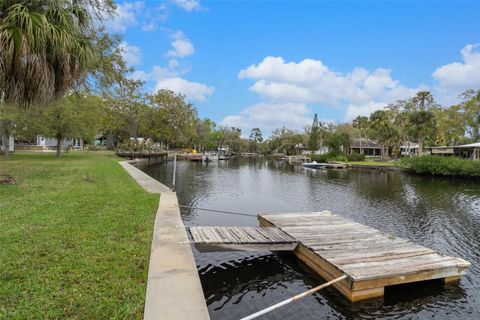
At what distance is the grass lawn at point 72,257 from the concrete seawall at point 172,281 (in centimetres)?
15

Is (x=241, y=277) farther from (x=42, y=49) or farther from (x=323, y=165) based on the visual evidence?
(x=323, y=165)

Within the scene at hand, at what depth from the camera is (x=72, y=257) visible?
17.5ft

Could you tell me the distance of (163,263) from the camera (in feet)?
17.9

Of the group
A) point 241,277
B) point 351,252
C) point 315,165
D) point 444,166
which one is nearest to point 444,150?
point 315,165

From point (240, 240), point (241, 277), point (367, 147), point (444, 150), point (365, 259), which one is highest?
point (367, 147)

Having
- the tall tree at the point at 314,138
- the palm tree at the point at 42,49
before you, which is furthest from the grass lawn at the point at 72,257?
the tall tree at the point at 314,138

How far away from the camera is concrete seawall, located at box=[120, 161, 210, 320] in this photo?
3.85 m

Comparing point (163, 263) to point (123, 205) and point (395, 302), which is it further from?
point (123, 205)

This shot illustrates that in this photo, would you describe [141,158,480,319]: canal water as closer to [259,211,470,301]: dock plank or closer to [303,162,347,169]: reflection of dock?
[259,211,470,301]: dock plank

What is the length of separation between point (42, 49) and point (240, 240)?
7.62 m

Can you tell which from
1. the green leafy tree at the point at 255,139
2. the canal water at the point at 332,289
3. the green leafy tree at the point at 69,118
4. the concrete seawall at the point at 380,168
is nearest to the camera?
the canal water at the point at 332,289

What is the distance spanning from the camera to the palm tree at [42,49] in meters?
8.66

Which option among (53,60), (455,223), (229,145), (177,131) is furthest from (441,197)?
(229,145)

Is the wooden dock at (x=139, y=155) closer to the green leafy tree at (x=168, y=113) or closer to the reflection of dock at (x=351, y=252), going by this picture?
the green leafy tree at (x=168, y=113)
